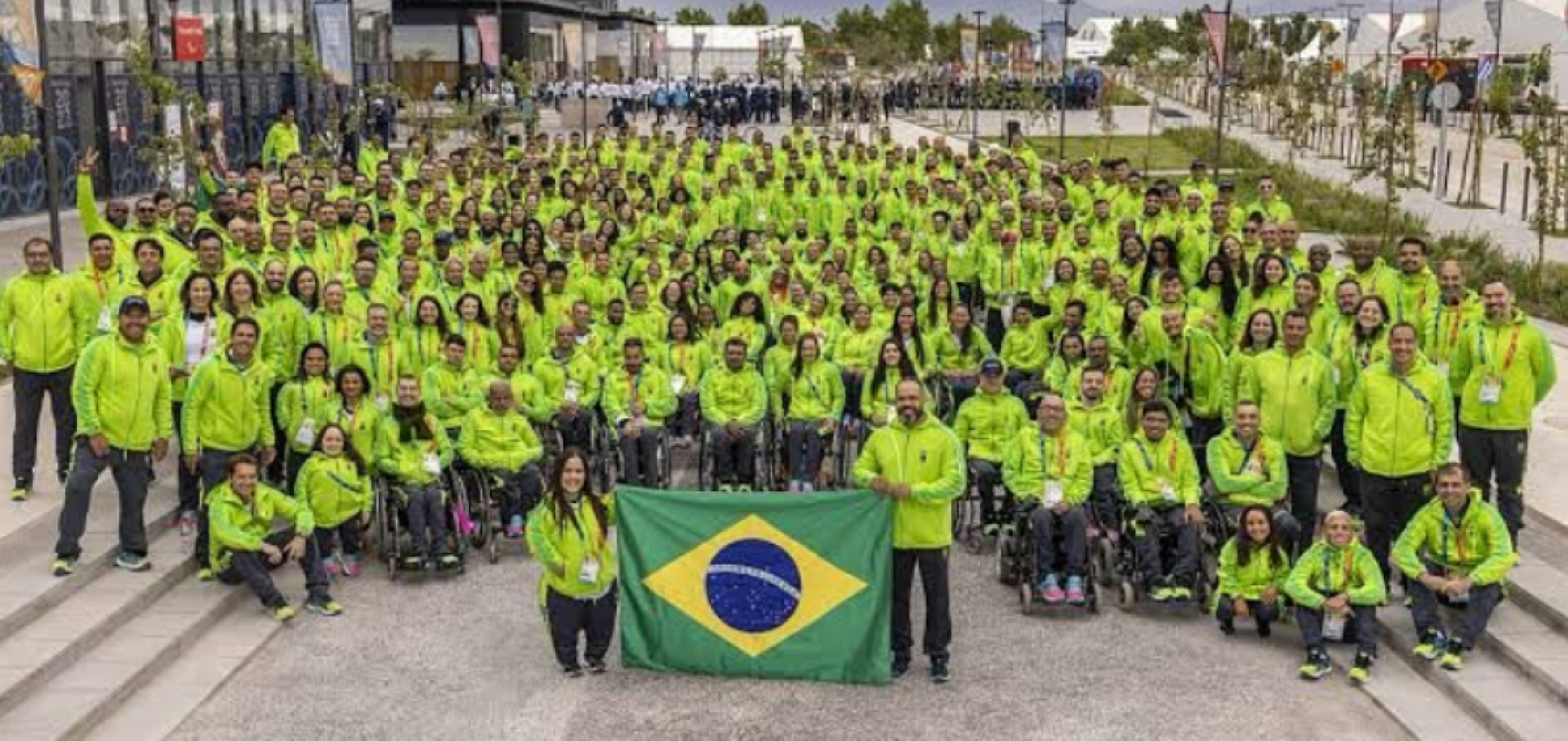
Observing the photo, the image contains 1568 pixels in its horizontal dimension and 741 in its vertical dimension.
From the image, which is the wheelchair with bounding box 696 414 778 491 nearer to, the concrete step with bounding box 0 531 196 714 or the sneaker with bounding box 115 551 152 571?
the concrete step with bounding box 0 531 196 714

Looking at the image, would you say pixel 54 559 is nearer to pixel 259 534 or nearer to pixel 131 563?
pixel 131 563

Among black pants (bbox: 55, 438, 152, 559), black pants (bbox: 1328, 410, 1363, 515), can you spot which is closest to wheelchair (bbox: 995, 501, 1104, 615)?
black pants (bbox: 1328, 410, 1363, 515)

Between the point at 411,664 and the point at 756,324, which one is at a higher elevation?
the point at 756,324

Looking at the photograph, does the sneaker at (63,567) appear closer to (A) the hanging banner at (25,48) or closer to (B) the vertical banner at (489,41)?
(A) the hanging banner at (25,48)

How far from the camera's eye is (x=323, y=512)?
1206 centimetres

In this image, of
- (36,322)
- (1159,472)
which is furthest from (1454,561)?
(36,322)

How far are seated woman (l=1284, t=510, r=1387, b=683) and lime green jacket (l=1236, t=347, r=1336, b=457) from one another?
5.27ft

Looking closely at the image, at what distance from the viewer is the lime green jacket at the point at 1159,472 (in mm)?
11750

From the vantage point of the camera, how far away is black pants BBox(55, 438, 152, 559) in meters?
11.5

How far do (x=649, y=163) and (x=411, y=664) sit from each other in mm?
16227

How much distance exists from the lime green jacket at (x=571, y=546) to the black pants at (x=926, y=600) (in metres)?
1.85

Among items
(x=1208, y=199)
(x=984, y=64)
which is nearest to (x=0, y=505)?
(x=1208, y=199)

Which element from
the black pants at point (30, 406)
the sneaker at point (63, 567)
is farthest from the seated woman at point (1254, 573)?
the black pants at point (30, 406)

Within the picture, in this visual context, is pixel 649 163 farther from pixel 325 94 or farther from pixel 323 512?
pixel 325 94
